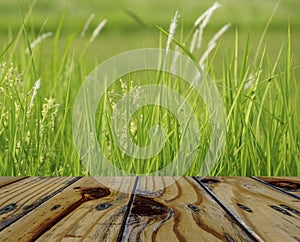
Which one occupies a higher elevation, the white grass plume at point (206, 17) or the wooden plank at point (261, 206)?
the white grass plume at point (206, 17)

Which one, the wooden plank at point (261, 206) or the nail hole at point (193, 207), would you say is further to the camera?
the nail hole at point (193, 207)

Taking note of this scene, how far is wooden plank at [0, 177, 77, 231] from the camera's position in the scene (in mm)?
786

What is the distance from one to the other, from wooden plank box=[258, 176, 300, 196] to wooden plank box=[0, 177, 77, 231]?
1.56ft

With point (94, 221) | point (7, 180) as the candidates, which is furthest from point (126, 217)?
point (7, 180)

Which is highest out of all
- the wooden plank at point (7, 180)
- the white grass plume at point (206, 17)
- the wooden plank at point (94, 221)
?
the white grass plume at point (206, 17)

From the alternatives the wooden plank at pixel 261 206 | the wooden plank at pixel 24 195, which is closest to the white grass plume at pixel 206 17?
the wooden plank at pixel 261 206

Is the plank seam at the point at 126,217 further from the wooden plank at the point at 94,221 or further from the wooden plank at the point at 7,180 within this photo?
the wooden plank at the point at 7,180

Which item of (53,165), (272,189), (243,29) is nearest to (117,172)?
(53,165)

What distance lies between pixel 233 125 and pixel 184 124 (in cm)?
15

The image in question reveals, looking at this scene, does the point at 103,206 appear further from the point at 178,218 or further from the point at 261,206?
the point at 261,206

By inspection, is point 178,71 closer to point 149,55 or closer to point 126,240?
point 149,55

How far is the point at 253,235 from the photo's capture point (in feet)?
2.19

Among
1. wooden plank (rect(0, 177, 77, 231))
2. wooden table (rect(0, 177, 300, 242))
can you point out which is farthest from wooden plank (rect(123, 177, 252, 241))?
wooden plank (rect(0, 177, 77, 231))

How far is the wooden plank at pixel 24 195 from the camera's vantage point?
0.79 metres
